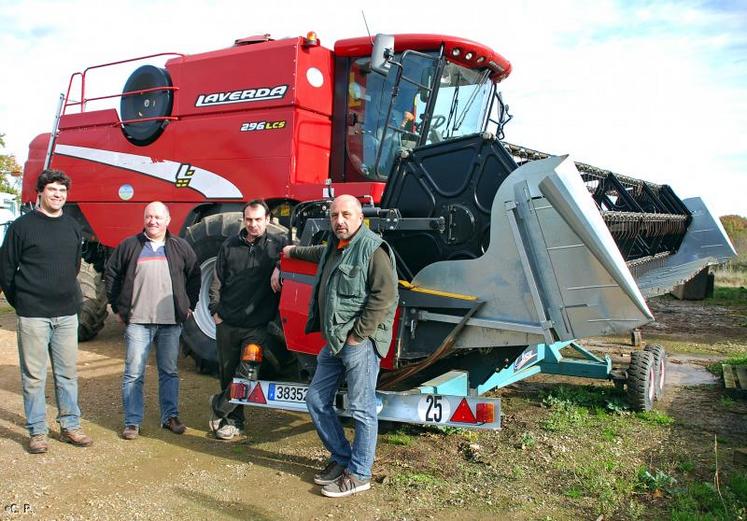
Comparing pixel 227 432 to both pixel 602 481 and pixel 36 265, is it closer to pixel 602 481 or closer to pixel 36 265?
pixel 36 265

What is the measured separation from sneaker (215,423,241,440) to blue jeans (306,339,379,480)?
1064 millimetres

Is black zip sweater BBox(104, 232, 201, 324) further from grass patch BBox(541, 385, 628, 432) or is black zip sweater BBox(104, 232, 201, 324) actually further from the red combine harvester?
grass patch BBox(541, 385, 628, 432)

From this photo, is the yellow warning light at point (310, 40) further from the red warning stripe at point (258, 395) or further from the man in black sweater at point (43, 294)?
the red warning stripe at point (258, 395)

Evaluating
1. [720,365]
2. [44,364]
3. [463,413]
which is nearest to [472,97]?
[463,413]

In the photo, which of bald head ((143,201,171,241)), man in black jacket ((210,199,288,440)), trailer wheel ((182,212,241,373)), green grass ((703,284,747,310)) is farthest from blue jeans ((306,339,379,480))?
green grass ((703,284,747,310))

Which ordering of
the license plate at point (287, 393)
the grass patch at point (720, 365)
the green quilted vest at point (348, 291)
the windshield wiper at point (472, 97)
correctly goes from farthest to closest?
the grass patch at point (720, 365), the windshield wiper at point (472, 97), the license plate at point (287, 393), the green quilted vest at point (348, 291)

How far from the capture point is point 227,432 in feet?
15.3

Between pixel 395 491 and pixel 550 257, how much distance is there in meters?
1.62

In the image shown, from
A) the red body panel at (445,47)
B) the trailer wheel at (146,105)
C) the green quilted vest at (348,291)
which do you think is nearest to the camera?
the green quilted vest at (348,291)

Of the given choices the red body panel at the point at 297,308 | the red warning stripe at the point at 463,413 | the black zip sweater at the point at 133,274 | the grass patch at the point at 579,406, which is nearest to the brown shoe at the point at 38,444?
the black zip sweater at the point at 133,274

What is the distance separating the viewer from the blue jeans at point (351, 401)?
3.71 metres

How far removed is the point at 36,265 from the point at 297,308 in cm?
174

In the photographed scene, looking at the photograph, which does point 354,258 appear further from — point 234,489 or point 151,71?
point 151,71

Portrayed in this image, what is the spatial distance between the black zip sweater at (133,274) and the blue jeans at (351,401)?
4.81ft
